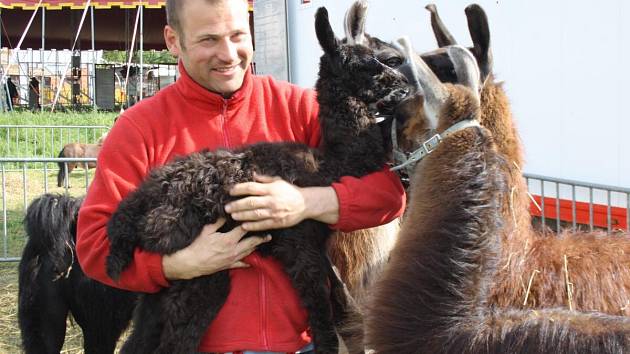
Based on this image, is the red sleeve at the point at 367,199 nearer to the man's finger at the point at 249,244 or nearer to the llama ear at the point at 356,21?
the man's finger at the point at 249,244

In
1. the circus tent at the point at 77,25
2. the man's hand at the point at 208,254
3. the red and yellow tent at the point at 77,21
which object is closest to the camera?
the man's hand at the point at 208,254

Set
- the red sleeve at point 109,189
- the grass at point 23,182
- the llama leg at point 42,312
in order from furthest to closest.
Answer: the grass at point 23,182 → the llama leg at point 42,312 → the red sleeve at point 109,189

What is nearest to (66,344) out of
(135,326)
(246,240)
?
(135,326)

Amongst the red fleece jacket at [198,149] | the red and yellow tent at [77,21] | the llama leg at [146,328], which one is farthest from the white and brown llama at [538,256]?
the red and yellow tent at [77,21]

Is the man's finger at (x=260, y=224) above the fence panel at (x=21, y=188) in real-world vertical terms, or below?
above

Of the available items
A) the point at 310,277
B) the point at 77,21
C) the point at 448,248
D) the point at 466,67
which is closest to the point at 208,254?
the point at 310,277

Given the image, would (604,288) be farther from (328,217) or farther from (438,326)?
(328,217)

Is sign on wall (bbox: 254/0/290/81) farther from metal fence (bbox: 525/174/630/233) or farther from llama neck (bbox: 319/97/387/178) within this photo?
llama neck (bbox: 319/97/387/178)

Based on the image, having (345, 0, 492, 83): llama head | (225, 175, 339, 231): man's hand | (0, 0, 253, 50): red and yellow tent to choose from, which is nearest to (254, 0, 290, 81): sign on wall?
(345, 0, 492, 83): llama head

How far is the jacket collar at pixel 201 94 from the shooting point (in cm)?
225

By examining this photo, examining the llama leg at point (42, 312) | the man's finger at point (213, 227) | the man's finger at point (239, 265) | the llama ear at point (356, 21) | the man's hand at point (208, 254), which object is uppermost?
the llama ear at point (356, 21)

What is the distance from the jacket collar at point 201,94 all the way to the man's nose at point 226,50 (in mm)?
145

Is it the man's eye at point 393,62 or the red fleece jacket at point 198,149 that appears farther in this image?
the man's eye at point 393,62

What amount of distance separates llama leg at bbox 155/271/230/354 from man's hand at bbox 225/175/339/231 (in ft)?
0.73
